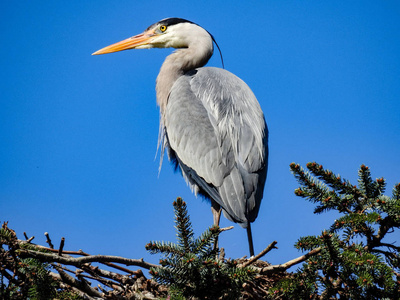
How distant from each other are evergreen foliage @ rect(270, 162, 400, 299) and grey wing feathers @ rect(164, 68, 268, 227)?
34.7 inches

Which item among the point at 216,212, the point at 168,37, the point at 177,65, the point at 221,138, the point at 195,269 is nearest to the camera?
the point at 195,269

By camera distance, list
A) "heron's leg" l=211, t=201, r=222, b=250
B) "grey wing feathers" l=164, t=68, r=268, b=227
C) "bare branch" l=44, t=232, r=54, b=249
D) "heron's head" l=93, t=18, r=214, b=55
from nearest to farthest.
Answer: "bare branch" l=44, t=232, r=54, b=249
"grey wing feathers" l=164, t=68, r=268, b=227
"heron's leg" l=211, t=201, r=222, b=250
"heron's head" l=93, t=18, r=214, b=55

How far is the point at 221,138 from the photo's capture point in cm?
367

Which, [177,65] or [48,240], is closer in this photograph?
[48,240]

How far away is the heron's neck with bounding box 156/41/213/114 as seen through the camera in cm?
461

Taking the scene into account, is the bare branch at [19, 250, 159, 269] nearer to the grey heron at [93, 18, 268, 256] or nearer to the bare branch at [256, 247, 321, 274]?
the bare branch at [256, 247, 321, 274]

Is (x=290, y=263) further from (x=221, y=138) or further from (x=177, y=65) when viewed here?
(x=177, y=65)

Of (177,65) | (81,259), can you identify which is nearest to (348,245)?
(81,259)

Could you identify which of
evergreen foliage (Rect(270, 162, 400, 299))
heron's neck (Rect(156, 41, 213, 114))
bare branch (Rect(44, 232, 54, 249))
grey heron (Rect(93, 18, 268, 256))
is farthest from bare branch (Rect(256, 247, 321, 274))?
heron's neck (Rect(156, 41, 213, 114))

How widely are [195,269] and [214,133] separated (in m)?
1.88

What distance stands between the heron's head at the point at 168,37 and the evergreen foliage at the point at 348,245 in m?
2.77

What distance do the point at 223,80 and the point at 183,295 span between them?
8.25 feet

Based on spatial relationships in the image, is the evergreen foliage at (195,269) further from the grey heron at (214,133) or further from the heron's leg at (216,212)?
the heron's leg at (216,212)

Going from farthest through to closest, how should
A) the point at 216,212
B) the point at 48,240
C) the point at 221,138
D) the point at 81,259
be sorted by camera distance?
1. the point at 216,212
2. the point at 221,138
3. the point at 48,240
4. the point at 81,259
